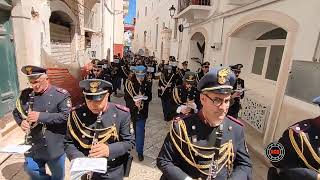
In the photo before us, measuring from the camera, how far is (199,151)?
2004mm

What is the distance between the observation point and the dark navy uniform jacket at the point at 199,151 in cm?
201

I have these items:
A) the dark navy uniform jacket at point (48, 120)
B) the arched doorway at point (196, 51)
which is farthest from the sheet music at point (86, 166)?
the arched doorway at point (196, 51)

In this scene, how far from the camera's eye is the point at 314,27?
4430mm

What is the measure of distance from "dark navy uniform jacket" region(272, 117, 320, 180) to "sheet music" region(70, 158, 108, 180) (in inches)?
66.7

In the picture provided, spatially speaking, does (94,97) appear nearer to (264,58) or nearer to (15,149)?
(15,149)

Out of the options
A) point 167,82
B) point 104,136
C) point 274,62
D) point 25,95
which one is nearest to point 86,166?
point 104,136

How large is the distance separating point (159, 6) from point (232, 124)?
78.0 feet

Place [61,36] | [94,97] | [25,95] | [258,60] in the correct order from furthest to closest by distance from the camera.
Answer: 1. [61,36]
2. [258,60]
3. [25,95]
4. [94,97]

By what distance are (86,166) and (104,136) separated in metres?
0.47

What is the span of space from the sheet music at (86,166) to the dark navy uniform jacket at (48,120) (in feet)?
3.67

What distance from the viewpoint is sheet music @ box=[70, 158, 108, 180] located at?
81.1 inches

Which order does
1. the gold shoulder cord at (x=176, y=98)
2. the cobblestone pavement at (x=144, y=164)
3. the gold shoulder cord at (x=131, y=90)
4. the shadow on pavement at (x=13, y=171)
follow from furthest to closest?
the gold shoulder cord at (x=176, y=98), the gold shoulder cord at (x=131, y=90), the cobblestone pavement at (x=144, y=164), the shadow on pavement at (x=13, y=171)

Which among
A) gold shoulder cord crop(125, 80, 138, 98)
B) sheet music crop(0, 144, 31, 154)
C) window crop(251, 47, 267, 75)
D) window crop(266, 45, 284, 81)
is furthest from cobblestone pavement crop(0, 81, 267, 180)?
window crop(251, 47, 267, 75)

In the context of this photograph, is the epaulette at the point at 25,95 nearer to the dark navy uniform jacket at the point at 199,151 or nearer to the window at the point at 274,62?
the dark navy uniform jacket at the point at 199,151
